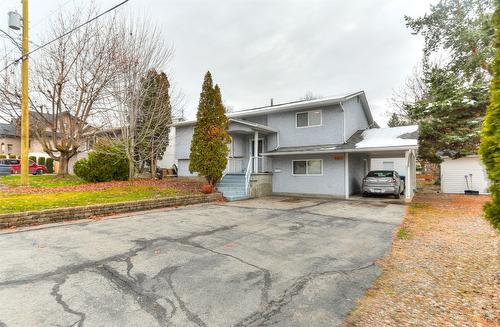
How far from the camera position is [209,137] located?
496 inches

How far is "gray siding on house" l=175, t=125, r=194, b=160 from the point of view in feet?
58.5

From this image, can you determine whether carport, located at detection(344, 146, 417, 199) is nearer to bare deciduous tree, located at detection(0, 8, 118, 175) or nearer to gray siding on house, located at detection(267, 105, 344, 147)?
gray siding on house, located at detection(267, 105, 344, 147)

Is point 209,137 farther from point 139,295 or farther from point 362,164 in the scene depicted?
point 362,164

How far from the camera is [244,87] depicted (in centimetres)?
2627

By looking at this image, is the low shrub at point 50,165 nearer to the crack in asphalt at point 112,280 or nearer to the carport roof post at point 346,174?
the crack in asphalt at point 112,280

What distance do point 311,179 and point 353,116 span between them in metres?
4.74

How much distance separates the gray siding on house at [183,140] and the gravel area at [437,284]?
47.5ft

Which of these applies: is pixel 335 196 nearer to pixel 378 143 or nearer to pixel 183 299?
pixel 378 143

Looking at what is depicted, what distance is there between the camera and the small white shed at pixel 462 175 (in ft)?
56.6

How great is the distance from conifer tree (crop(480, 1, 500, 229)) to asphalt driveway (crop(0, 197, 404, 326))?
72.1 inches

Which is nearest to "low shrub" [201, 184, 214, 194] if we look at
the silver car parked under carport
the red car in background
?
the silver car parked under carport

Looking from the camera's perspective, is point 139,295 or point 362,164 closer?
point 139,295

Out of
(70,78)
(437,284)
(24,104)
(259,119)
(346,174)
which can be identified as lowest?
(437,284)

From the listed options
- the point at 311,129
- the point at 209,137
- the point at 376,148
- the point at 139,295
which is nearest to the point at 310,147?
the point at 311,129
